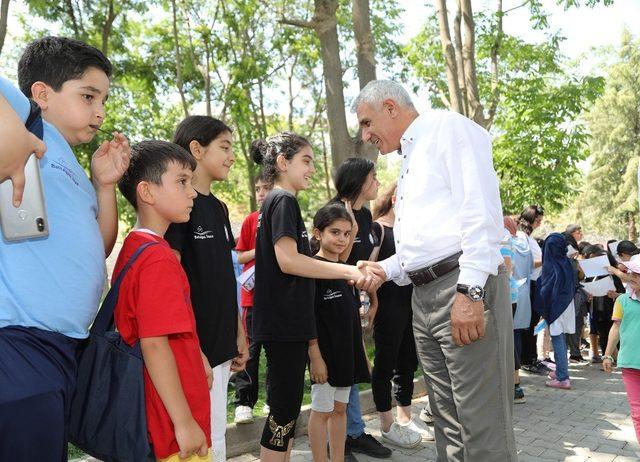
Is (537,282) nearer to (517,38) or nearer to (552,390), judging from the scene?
(552,390)

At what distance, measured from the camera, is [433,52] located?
15.3 meters

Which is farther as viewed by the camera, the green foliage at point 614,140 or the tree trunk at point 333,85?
the green foliage at point 614,140

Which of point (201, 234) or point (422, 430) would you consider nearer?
point (201, 234)

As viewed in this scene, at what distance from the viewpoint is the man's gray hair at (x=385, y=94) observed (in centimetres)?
326

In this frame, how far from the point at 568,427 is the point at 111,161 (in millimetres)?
5076

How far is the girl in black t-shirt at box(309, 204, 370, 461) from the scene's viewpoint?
3.78m

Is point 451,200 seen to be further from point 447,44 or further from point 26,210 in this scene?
point 447,44

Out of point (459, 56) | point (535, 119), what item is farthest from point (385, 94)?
point (535, 119)

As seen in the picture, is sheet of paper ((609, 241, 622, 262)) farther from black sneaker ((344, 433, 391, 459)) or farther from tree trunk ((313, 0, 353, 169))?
black sneaker ((344, 433, 391, 459))

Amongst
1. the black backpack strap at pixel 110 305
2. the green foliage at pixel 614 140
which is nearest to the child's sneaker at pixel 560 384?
the black backpack strap at pixel 110 305

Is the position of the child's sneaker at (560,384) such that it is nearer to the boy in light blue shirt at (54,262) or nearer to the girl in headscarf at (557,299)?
the girl in headscarf at (557,299)

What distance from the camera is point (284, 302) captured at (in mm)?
3404

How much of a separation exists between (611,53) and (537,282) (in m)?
42.9

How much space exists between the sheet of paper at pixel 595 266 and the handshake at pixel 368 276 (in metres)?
→ 6.40
